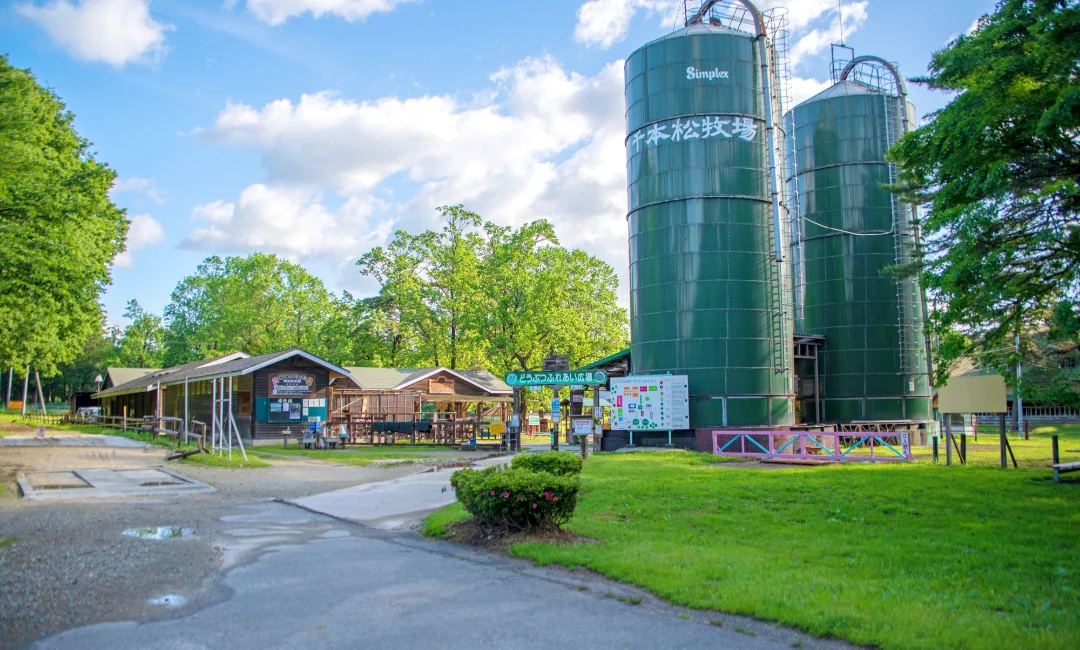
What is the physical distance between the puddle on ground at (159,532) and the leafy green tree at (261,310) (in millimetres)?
49362

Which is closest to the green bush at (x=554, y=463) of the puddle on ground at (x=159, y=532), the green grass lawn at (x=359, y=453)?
the puddle on ground at (x=159, y=532)

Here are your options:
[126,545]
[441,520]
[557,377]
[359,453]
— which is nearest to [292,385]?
[359,453]

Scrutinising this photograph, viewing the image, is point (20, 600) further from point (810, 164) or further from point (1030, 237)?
point (810, 164)

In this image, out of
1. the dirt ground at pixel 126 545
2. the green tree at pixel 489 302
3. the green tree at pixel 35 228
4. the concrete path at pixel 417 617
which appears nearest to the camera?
the concrete path at pixel 417 617

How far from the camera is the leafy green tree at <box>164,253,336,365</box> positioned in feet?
204

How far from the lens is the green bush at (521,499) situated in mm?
9945

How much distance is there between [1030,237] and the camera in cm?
1297

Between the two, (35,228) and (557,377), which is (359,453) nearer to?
(557,377)

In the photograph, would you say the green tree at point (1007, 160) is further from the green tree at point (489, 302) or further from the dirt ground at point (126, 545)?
the green tree at point (489, 302)

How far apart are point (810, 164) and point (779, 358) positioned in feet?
41.4


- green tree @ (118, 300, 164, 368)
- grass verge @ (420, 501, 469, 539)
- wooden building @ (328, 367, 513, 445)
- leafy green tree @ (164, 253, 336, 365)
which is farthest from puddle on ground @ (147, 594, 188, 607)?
green tree @ (118, 300, 164, 368)

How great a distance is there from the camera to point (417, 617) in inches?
267

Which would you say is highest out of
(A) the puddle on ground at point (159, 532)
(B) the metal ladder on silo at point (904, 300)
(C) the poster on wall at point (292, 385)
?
(B) the metal ladder on silo at point (904, 300)

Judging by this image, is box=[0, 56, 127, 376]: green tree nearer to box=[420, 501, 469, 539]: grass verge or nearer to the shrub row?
box=[420, 501, 469, 539]: grass verge
